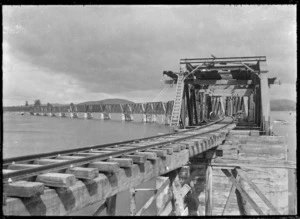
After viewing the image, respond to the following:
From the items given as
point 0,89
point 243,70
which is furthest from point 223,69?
point 0,89

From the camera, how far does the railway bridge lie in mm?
4449

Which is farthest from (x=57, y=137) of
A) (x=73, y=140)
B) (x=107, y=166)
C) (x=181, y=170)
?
(x=107, y=166)

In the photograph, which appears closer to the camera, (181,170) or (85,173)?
(85,173)

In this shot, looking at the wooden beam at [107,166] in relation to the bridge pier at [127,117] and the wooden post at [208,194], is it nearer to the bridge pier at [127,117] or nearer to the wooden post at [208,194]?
the wooden post at [208,194]

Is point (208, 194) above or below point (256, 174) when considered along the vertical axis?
below

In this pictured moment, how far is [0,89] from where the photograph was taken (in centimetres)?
472

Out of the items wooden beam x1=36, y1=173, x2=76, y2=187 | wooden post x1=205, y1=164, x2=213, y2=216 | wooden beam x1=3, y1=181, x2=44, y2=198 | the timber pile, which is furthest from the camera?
the timber pile

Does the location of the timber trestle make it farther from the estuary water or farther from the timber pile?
the estuary water

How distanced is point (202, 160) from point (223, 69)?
813 centimetres

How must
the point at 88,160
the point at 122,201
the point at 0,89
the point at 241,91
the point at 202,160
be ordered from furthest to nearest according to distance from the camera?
1. the point at 122,201
2. the point at 241,91
3. the point at 202,160
4. the point at 88,160
5. the point at 0,89

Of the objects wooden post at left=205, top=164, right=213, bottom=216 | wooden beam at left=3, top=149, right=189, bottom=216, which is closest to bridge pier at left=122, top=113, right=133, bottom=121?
wooden post at left=205, top=164, right=213, bottom=216

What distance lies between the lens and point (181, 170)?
35.5 feet

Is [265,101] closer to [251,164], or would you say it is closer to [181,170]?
[251,164]
